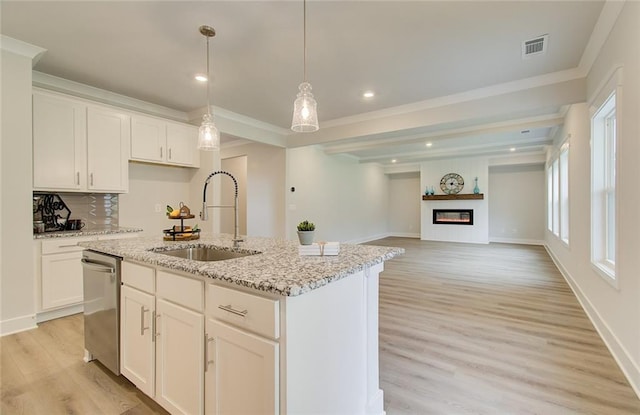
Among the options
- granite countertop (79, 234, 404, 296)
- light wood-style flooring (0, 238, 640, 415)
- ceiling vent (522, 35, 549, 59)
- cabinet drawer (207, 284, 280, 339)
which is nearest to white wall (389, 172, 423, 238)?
light wood-style flooring (0, 238, 640, 415)

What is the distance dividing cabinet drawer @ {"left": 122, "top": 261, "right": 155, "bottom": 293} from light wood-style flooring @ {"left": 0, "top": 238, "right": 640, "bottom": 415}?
2.36ft

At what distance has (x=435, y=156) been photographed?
8.41 metres

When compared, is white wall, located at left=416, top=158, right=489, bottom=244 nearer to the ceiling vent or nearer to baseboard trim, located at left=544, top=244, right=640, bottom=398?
baseboard trim, located at left=544, top=244, right=640, bottom=398

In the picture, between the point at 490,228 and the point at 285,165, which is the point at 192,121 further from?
the point at 490,228

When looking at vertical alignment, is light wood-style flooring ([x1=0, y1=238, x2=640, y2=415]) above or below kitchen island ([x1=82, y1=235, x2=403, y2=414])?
below

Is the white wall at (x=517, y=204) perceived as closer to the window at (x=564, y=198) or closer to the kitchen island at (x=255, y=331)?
the window at (x=564, y=198)

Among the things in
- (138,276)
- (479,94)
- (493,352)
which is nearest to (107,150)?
(138,276)

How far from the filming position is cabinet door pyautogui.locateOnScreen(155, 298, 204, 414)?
1479 millimetres

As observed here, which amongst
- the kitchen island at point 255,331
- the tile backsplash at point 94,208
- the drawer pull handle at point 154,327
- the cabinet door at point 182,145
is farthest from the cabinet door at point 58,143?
the drawer pull handle at point 154,327

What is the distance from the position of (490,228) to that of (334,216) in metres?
5.19

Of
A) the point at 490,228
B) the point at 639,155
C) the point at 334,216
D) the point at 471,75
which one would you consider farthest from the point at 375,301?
the point at 490,228

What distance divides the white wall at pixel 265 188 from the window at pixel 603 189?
15.5ft

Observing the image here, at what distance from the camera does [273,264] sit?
1.53 meters

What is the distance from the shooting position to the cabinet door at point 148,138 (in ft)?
12.7
